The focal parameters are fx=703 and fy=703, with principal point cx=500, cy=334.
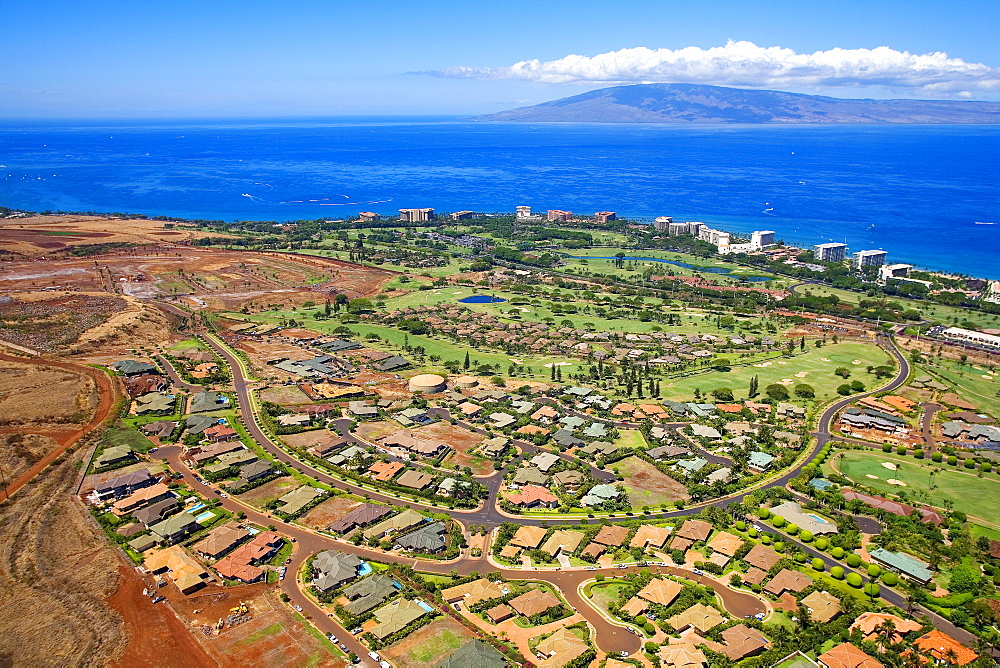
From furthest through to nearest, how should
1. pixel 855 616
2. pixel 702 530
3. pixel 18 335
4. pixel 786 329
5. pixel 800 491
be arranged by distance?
pixel 786 329
pixel 18 335
pixel 800 491
pixel 702 530
pixel 855 616

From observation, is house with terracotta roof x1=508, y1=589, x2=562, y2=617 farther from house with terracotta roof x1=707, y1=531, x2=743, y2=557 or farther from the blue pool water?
the blue pool water

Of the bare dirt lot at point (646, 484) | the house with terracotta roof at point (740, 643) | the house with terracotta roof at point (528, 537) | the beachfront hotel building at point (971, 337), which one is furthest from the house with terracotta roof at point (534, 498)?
the beachfront hotel building at point (971, 337)

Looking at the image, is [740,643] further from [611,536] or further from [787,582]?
[611,536]

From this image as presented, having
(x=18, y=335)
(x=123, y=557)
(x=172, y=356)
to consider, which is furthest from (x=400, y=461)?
(x=18, y=335)

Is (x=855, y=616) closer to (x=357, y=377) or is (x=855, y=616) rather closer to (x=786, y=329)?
(x=357, y=377)

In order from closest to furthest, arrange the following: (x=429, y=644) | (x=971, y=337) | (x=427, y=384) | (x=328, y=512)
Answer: (x=429, y=644) < (x=328, y=512) < (x=427, y=384) < (x=971, y=337)

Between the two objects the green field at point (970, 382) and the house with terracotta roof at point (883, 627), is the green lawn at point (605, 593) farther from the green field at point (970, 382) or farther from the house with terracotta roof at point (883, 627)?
the green field at point (970, 382)

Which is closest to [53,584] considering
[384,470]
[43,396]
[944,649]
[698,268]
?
[384,470]
